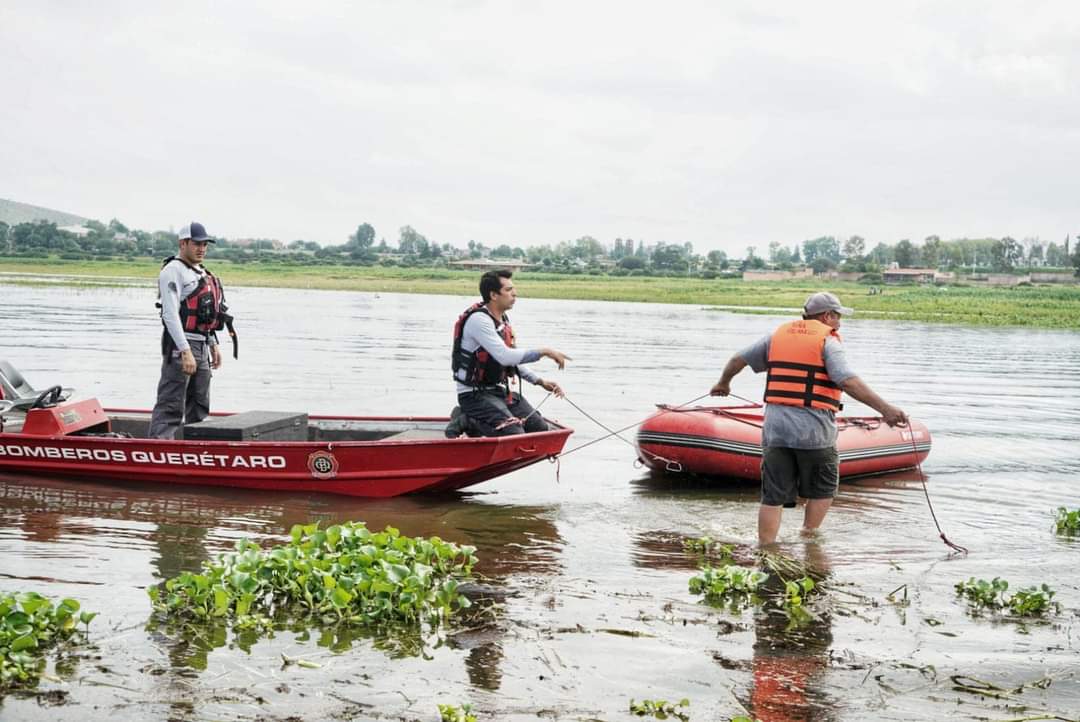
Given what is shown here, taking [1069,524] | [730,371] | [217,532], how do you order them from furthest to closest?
[1069,524]
[217,532]
[730,371]

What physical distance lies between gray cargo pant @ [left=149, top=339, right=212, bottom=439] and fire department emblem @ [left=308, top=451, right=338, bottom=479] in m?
1.13

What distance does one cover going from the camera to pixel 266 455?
9.90 metres

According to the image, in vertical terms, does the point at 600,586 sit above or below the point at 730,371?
below

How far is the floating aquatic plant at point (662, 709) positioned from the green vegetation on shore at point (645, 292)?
47.3m

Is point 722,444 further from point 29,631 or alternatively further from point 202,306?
point 29,631

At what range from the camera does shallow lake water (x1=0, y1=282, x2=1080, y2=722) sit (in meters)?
5.31

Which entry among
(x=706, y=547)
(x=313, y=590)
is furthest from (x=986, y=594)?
(x=313, y=590)

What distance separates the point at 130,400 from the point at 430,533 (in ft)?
29.8

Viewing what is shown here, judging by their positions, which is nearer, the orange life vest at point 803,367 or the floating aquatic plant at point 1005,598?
the floating aquatic plant at point 1005,598

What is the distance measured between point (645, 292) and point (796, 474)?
72.3 metres

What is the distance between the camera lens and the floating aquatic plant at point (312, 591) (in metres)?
6.23

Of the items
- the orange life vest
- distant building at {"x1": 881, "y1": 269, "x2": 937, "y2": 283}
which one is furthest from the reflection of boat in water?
distant building at {"x1": 881, "y1": 269, "x2": 937, "y2": 283}

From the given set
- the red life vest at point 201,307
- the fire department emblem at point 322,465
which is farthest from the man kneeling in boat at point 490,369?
the red life vest at point 201,307

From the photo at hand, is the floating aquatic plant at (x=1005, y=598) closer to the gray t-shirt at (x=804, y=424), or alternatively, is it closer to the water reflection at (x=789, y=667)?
the water reflection at (x=789, y=667)
